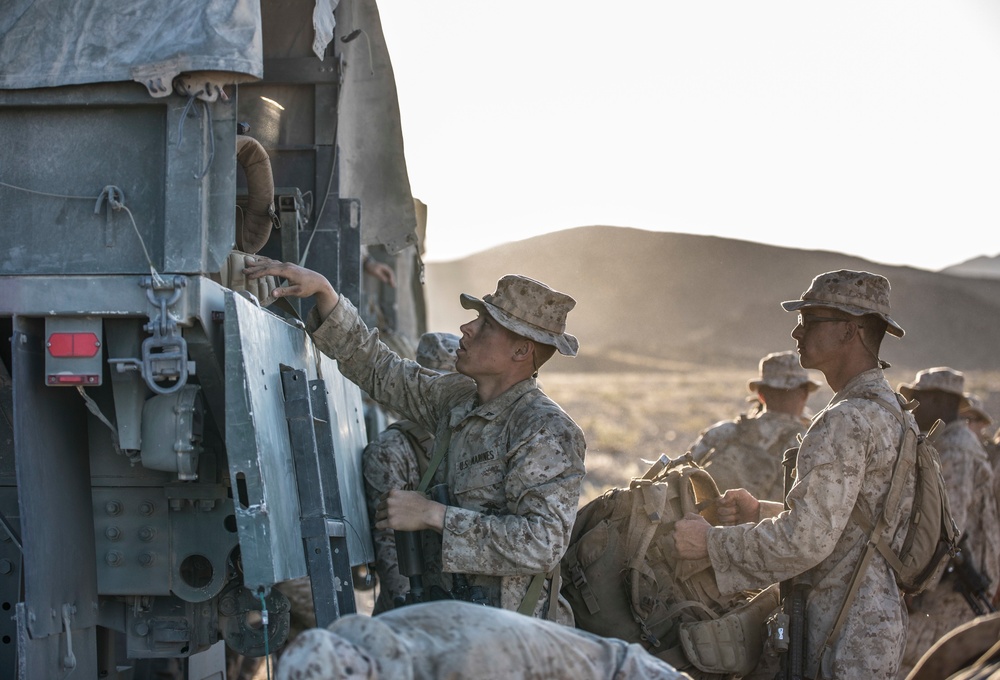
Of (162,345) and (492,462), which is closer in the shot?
(162,345)

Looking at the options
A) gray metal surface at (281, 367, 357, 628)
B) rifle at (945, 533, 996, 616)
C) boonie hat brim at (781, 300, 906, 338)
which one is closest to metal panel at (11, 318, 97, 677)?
gray metal surface at (281, 367, 357, 628)

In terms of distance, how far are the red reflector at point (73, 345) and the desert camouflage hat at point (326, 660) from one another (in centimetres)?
160

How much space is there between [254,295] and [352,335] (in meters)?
0.66

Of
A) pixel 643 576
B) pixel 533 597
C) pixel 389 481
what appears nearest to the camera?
pixel 533 597

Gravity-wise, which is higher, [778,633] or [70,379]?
[70,379]

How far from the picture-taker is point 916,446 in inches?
180

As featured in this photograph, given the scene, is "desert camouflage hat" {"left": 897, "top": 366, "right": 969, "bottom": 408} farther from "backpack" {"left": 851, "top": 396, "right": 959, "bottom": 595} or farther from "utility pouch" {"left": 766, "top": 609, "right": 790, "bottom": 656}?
"utility pouch" {"left": 766, "top": 609, "right": 790, "bottom": 656}

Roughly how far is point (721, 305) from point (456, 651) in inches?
2916

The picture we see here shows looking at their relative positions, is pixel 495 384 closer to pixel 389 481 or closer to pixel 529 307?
pixel 529 307

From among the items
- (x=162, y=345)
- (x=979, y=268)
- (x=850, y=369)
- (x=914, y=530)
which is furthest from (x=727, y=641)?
(x=979, y=268)

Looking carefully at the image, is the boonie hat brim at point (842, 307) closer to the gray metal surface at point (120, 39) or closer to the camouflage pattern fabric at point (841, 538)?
the camouflage pattern fabric at point (841, 538)

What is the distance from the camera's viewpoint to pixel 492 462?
14.8 ft

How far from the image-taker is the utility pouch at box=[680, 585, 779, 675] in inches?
184

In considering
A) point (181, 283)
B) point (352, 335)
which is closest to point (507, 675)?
point (181, 283)
